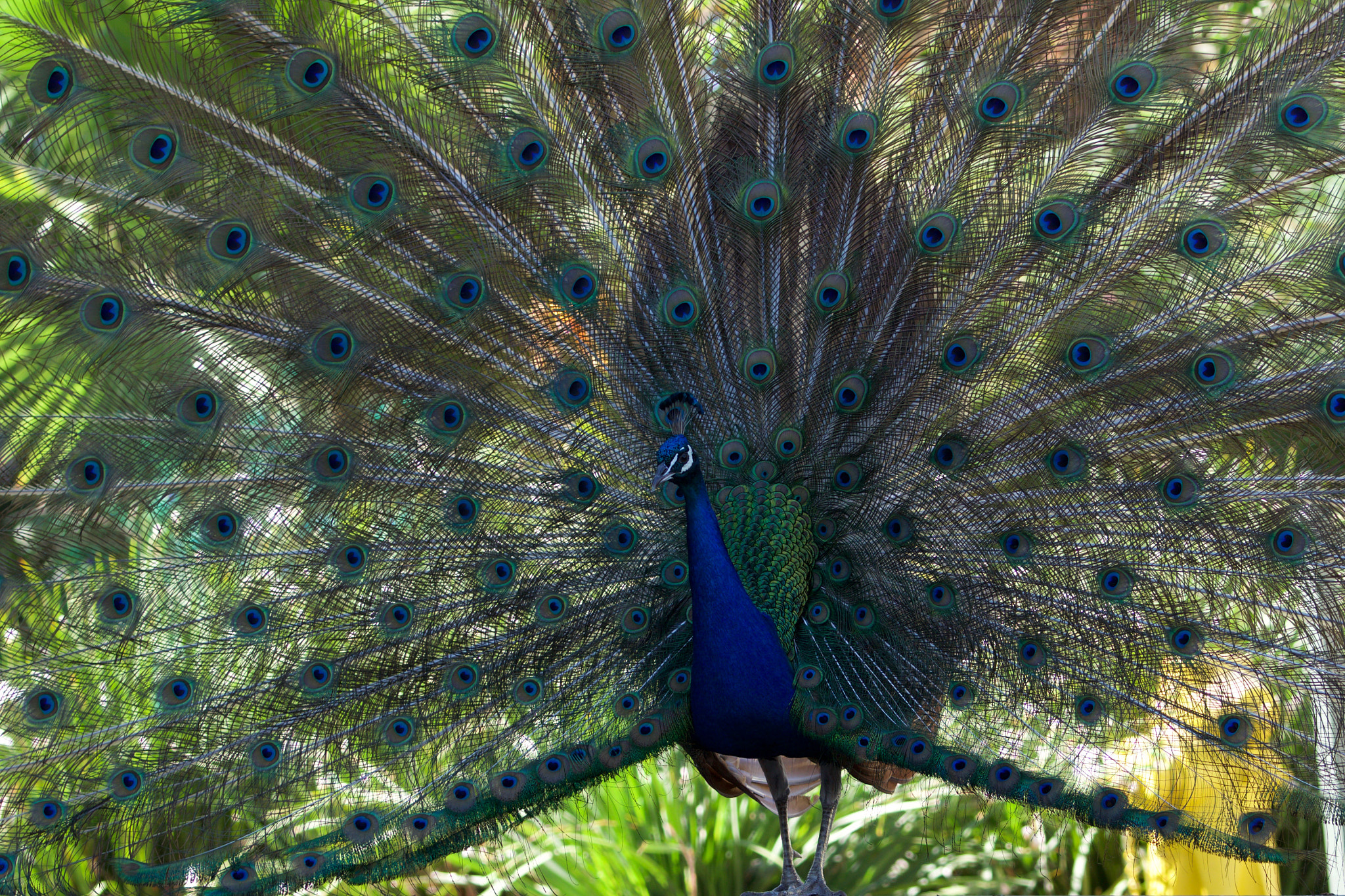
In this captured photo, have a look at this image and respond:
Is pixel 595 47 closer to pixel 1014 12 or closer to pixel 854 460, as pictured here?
pixel 1014 12

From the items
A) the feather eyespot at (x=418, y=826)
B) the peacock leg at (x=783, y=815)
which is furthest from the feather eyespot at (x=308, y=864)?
the peacock leg at (x=783, y=815)

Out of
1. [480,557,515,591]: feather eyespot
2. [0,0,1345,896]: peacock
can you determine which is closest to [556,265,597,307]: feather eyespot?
[0,0,1345,896]: peacock

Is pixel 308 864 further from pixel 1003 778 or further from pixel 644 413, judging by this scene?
pixel 1003 778

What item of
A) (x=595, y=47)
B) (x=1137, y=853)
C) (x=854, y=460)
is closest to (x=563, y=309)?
(x=595, y=47)

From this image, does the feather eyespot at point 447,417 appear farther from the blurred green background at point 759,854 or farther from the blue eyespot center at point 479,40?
the blurred green background at point 759,854

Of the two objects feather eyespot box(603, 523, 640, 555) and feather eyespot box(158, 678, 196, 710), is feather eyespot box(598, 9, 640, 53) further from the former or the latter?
feather eyespot box(158, 678, 196, 710)

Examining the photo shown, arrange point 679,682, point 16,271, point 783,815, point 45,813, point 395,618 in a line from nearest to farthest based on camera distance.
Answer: point 16,271 < point 45,813 < point 395,618 < point 679,682 < point 783,815

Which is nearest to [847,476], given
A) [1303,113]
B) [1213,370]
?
[1213,370]
